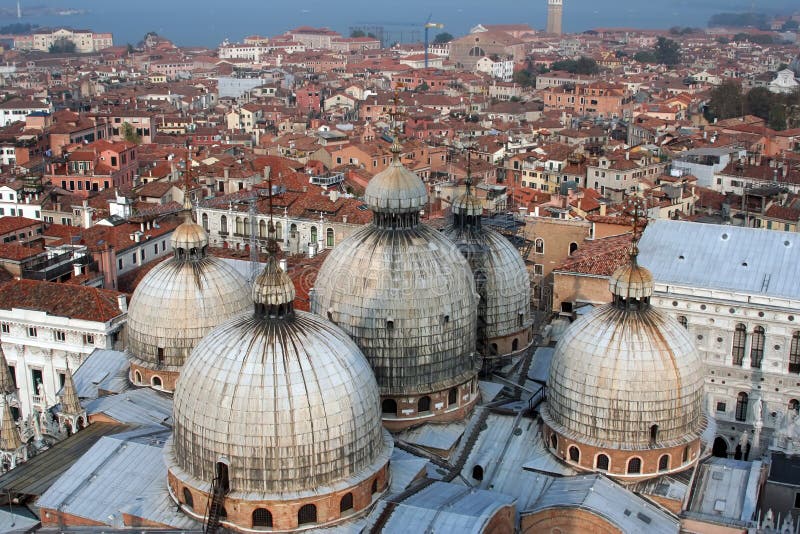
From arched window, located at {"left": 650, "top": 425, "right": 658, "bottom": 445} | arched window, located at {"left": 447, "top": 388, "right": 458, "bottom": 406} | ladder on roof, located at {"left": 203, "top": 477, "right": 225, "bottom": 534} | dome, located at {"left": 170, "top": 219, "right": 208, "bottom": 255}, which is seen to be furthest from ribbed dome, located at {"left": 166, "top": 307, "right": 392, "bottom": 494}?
dome, located at {"left": 170, "top": 219, "right": 208, "bottom": 255}

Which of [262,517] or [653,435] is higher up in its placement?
[653,435]

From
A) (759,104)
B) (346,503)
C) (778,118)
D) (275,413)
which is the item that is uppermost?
(275,413)

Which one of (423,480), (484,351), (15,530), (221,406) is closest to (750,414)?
(484,351)

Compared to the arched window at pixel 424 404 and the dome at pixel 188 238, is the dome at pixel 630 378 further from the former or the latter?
the dome at pixel 188 238

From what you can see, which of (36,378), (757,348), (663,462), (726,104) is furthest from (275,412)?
(726,104)

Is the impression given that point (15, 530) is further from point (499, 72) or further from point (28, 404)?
point (499, 72)

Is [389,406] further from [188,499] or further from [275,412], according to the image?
[188,499]
